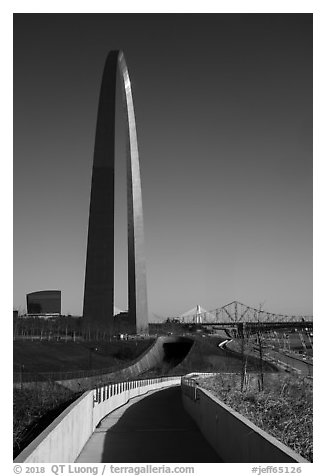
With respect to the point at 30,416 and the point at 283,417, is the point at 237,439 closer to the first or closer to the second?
the point at 283,417

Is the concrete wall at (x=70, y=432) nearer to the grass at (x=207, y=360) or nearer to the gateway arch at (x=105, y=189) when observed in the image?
the gateway arch at (x=105, y=189)

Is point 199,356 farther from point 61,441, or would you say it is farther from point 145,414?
point 61,441

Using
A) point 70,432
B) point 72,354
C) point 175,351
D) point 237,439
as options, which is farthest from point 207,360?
point 237,439

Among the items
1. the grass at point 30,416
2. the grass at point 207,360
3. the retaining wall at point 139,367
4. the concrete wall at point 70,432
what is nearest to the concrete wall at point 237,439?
the concrete wall at point 70,432

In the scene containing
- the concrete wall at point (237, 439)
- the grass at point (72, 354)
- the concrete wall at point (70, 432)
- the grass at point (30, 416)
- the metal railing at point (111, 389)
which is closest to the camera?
the concrete wall at point (237, 439)

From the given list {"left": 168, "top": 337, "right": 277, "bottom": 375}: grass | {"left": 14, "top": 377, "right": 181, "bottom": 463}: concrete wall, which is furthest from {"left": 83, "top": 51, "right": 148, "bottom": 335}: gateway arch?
{"left": 14, "top": 377, "right": 181, "bottom": 463}: concrete wall

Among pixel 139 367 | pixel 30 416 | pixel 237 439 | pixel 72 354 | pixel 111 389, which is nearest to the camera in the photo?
pixel 237 439

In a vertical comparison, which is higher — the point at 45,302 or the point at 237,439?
the point at 237,439

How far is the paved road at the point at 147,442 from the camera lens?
7266 millimetres

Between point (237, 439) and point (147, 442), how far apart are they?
98.0 inches

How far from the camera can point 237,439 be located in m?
6.48

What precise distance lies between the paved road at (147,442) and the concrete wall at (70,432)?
19 cm

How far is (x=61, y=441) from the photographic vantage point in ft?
20.3
